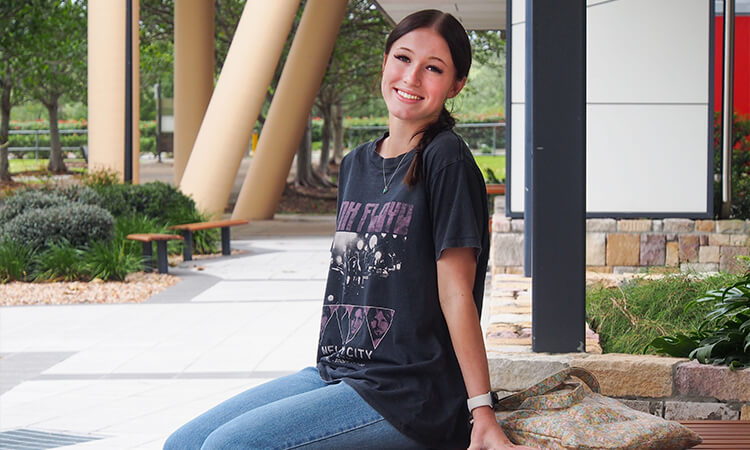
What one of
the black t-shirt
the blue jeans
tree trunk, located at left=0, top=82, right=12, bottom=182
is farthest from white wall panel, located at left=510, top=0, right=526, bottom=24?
tree trunk, located at left=0, top=82, right=12, bottom=182

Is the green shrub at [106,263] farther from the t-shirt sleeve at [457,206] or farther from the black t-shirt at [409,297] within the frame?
the t-shirt sleeve at [457,206]

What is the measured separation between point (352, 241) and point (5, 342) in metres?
5.92

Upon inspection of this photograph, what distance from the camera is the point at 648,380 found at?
3.59 metres

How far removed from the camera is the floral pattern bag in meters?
2.02

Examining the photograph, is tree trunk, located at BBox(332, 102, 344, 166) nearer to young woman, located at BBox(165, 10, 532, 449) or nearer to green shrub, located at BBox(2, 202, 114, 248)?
green shrub, located at BBox(2, 202, 114, 248)

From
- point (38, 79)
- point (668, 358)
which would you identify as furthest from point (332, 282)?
point (38, 79)

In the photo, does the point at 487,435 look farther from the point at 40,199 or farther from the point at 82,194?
the point at 82,194

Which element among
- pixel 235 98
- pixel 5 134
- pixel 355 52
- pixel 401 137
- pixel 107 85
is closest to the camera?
pixel 401 137

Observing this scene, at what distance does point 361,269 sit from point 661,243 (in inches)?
239

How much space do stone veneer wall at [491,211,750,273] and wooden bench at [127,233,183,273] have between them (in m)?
5.07

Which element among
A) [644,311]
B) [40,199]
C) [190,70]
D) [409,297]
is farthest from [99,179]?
[409,297]

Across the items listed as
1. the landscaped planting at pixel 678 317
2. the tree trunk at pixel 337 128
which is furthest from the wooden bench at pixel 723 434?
the tree trunk at pixel 337 128

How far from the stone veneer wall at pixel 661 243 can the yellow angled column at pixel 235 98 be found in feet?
31.8

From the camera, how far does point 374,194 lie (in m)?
2.31
